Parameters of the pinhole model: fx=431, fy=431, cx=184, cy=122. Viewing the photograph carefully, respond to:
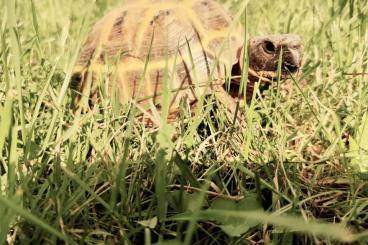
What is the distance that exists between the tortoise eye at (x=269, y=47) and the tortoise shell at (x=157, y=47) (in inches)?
5.3

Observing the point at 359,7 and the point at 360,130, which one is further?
the point at 359,7

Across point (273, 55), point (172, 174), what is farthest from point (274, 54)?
point (172, 174)

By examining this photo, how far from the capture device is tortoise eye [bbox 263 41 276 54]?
1.71 meters

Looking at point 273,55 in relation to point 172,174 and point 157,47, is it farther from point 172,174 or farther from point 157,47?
point 172,174

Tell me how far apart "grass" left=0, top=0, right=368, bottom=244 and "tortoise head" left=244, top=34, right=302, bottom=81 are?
0.35 feet

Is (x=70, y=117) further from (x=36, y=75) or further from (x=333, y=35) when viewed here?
(x=333, y=35)

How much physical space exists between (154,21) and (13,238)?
1189 millimetres

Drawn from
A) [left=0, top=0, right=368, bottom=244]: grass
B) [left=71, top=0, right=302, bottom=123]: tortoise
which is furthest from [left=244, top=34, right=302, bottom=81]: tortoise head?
[left=0, top=0, right=368, bottom=244]: grass

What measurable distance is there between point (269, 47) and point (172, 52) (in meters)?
0.39

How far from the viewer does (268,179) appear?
3.85 ft

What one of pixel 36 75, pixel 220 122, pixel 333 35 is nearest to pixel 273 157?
Result: pixel 220 122

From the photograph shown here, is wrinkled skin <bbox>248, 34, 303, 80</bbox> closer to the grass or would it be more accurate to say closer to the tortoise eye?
the tortoise eye

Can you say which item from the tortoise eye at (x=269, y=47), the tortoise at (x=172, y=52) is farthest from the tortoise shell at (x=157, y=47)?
the tortoise eye at (x=269, y=47)

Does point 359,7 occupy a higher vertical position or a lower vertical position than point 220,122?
higher
